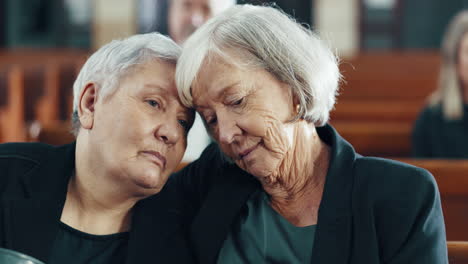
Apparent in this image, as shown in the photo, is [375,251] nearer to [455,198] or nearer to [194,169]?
[194,169]

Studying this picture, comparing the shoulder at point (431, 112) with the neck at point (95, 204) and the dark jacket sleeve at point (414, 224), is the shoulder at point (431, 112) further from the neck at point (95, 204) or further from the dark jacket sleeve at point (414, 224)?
the neck at point (95, 204)

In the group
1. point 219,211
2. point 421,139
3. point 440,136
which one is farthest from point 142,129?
point 440,136

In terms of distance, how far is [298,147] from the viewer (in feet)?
5.49

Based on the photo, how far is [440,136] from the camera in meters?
3.72

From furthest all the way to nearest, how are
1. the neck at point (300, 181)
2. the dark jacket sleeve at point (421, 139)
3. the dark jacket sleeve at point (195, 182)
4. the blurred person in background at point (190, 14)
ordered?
the dark jacket sleeve at point (421, 139) → the blurred person in background at point (190, 14) → the dark jacket sleeve at point (195, 182) → the neck at point (300, 181)

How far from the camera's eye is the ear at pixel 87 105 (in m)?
1.69

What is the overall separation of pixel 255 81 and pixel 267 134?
0.14m

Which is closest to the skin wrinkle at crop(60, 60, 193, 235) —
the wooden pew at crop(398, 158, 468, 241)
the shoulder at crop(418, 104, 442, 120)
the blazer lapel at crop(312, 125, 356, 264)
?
the blazer lapel at crop(312, 125, 356, 264)

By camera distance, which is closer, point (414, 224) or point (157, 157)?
point (414, 224)

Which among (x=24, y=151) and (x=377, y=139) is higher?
(x=24, y=151)

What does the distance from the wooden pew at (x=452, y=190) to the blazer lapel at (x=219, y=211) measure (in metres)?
0.94

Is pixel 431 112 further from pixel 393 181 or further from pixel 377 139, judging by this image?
pixel 393 181

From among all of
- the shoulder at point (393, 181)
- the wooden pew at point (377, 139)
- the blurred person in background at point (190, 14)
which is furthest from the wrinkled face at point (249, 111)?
the wooden pew at point (377, 139)

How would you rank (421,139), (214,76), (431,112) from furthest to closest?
(431,112)
(421,139)
(214,76)
